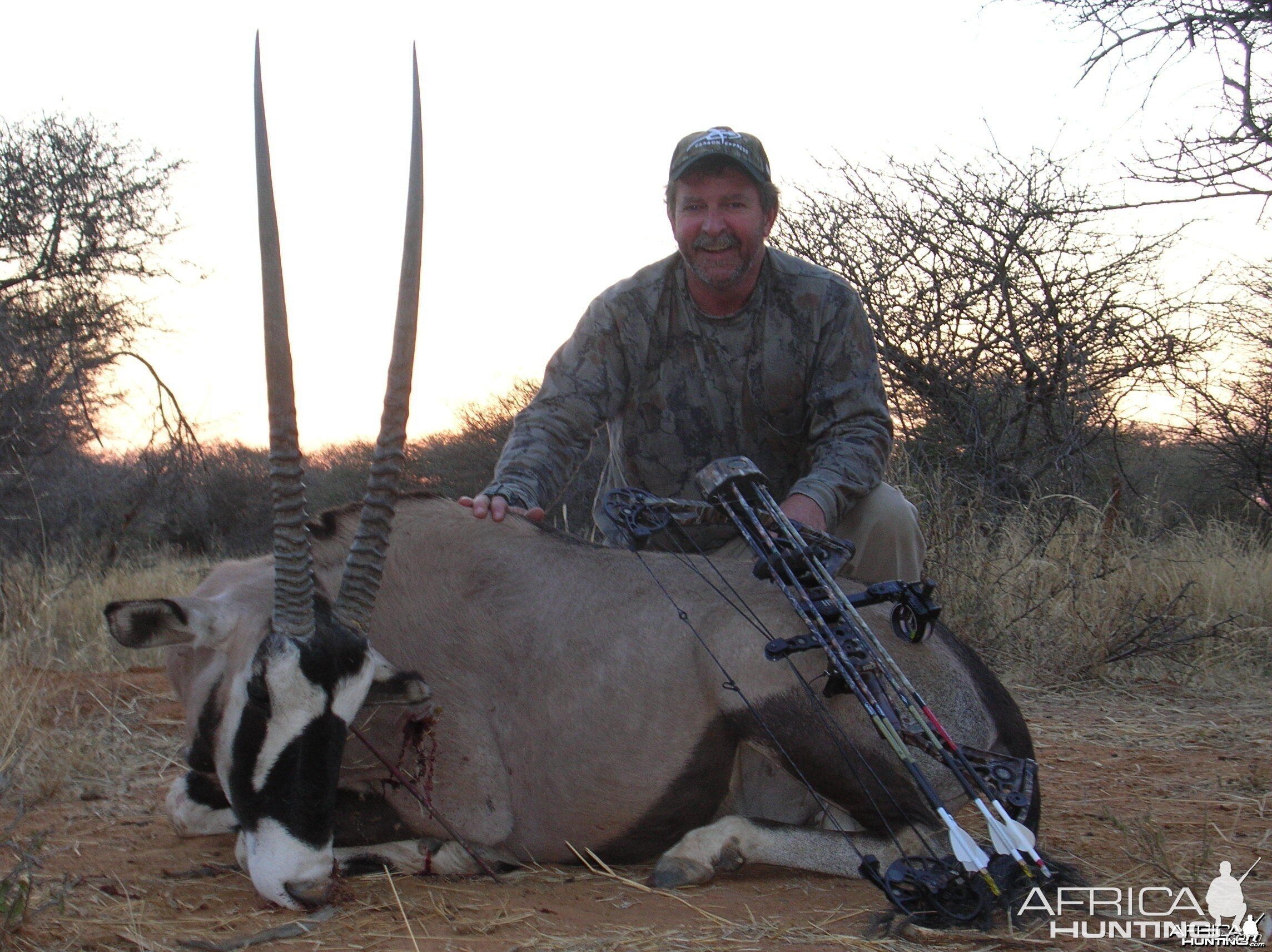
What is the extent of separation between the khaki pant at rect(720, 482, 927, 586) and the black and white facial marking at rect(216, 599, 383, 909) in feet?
7.04

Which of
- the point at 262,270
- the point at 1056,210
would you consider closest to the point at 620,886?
the point at 262,270

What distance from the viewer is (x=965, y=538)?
7039 mm

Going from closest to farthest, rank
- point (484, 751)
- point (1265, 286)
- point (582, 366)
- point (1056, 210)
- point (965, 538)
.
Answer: point (484, 751) → point (582, 366) → point (965, 538) → point (1056, 210) → point (1265, 286)

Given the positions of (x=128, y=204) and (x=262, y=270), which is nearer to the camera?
(x=262, y=270)

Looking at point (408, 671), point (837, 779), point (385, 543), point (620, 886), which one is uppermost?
point (385, 543)

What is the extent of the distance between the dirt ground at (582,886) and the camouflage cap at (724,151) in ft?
8.45

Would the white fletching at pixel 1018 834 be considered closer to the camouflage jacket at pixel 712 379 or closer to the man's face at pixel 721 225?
the camouflage jacket at pixel 712 379

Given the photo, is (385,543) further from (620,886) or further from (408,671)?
(620,886)

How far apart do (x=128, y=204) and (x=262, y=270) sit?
10.6m

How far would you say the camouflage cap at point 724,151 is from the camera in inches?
173

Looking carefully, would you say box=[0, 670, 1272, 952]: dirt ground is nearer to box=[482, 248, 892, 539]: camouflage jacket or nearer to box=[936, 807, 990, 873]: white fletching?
box=[936, 807, 990, 873]: white fletching

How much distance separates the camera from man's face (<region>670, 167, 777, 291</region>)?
4.46 metres

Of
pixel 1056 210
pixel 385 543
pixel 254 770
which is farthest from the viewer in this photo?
pixel 1056 210

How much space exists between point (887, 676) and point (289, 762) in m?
1.46
